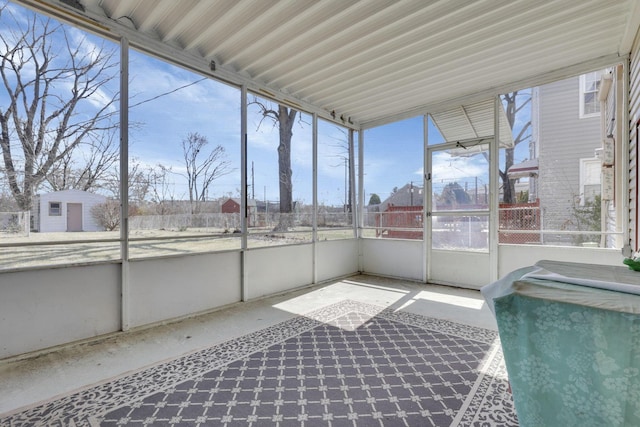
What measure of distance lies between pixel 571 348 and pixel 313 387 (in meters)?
1.49

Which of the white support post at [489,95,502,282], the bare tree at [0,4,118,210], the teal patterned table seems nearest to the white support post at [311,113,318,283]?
the white support post at [489,95,502,282]

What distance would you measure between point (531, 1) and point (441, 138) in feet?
8.04

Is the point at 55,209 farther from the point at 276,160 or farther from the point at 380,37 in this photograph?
the point at 380,37

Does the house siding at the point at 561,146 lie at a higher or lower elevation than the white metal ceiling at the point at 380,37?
lower

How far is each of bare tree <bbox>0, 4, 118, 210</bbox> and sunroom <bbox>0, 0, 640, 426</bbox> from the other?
1 centimetres

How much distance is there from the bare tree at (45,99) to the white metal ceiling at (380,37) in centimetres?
28

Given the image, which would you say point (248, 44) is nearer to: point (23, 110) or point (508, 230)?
point (23, 110)

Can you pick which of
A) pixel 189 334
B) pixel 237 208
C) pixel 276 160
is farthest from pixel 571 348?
pixel 276 160

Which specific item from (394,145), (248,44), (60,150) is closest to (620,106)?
(394,145)

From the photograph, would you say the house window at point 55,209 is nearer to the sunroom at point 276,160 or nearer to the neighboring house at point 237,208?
the sunroom at point 276,160

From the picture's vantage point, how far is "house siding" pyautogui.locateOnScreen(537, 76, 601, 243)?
4000 millimetres

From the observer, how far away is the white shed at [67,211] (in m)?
2.73

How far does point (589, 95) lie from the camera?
4.21 meters

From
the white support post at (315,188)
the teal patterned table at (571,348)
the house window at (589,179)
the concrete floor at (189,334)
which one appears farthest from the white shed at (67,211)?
the house window at (589,179)
